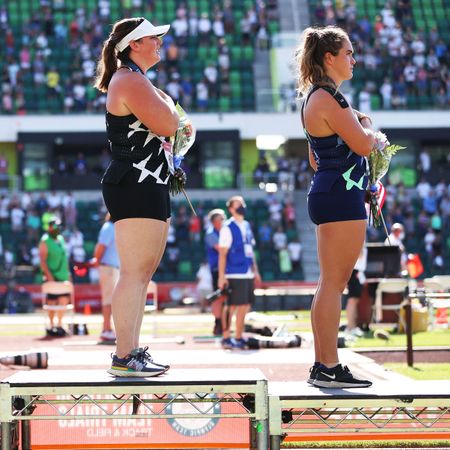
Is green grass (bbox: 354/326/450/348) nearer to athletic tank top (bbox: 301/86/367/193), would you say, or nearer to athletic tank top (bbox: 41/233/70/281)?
athletic tank top (bbox: 41/233/70/281)

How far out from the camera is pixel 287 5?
40031 mm

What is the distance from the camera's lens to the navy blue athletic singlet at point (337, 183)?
6305 millimetres

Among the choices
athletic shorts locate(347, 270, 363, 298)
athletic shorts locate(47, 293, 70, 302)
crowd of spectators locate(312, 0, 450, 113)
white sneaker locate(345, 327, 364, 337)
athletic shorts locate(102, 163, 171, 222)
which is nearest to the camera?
athletic shorts locate(102, 163, 171, 222)

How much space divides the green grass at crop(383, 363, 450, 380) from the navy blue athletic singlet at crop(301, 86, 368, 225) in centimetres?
486

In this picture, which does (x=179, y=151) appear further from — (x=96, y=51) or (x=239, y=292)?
(x=96, y=51)

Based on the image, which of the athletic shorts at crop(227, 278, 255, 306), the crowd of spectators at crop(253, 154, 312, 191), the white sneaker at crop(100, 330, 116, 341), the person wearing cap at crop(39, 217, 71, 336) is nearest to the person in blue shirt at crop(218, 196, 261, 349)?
the athletic shorts at crop(227, 278, 255, 306)

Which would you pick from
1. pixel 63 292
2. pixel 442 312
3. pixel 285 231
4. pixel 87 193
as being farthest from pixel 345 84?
pixel 63 292

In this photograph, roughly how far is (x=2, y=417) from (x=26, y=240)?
86.0 feet

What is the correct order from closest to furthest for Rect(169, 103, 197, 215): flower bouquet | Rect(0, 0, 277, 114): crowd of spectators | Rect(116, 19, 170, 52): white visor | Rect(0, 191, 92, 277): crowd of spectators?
Rect(116, 19, 170, 52): white visor, Rect(169, 103, 197, 215): flower bouquet, Rect(0, 191, 92, 277): crowd of spectators, Rect(0, 0, 277, 114): crowd of spectators

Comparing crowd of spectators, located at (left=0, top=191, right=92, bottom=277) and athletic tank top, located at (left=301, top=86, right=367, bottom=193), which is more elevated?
athletic tank top, located at (left=301, top=86, right=367, bottom=193)

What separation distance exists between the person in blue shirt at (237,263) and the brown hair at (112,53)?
7.84 meters

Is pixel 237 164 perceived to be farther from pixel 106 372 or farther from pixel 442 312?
pixel 106 372

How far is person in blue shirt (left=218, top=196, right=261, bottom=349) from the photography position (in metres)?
14.5

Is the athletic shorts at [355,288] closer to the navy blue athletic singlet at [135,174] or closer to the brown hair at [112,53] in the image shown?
the brown hair at [112,53]
